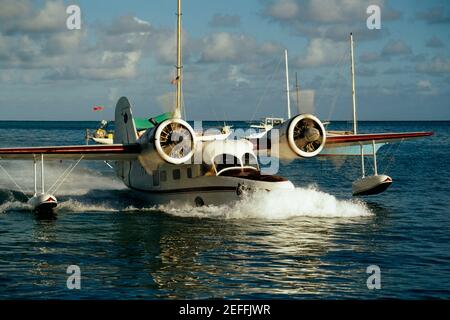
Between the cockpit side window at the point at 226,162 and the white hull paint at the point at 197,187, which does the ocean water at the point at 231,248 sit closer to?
the white hull paint at the point at 197,187

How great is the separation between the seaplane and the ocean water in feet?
2.24

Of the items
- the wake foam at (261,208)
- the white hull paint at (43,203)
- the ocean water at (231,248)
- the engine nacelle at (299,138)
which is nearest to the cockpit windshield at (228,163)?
the engine nacelle at (299,138)

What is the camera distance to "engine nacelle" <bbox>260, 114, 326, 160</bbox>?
2564 cm

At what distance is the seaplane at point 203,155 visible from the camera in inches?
1000

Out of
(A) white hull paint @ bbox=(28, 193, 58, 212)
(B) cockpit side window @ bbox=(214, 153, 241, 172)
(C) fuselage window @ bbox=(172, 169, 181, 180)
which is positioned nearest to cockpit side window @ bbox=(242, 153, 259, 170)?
(B) cockpit side window @ bbox=(214, 153, 241, 172)

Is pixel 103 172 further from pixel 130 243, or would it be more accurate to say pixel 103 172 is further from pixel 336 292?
pixel 336 292

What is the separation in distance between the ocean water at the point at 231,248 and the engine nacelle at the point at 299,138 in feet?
5.91

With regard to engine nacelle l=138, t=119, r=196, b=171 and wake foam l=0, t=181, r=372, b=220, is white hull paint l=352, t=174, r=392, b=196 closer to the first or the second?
wake foam l=0, t=181, r=372, b=220

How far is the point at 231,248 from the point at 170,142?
274 inches

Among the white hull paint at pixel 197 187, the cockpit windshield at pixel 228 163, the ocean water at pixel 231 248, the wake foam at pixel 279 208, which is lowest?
the ocean water at pixel 231 248

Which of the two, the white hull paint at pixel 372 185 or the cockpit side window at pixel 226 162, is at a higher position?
the cockpit side window at pixel 226 162

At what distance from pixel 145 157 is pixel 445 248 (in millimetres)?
12543

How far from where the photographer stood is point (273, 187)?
81.4 feet
